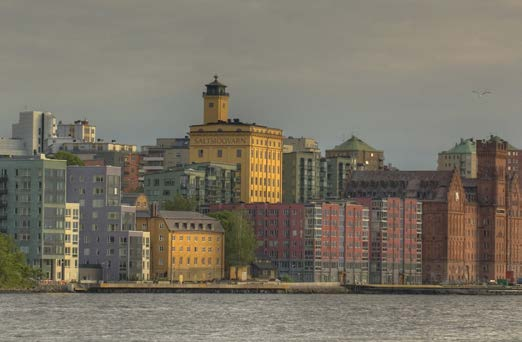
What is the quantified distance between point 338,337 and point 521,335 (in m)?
17.1

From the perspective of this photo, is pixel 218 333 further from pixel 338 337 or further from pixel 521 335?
pixel 521 335

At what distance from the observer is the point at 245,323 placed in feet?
557

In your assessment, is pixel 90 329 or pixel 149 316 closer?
pixel 90 329

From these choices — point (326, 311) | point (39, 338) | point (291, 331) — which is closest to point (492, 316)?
point (326, 311)

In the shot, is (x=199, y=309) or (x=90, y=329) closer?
(x=90, y=329)

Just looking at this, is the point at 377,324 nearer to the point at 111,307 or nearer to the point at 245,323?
the point at 245,323

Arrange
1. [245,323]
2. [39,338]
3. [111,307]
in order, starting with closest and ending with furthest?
[39,338] → [245,323] → [111,307]

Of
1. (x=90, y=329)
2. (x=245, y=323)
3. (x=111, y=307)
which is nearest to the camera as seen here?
(x=90, y=329)

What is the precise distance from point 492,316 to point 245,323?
37.1 metres

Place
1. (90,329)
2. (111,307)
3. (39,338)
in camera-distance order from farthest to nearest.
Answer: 1. (111,307)
2. (90,329)
3. (39,338)

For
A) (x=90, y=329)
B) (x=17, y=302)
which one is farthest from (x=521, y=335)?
(x=17, y=302)

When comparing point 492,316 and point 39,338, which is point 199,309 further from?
point 39,338

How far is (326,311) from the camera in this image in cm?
19862

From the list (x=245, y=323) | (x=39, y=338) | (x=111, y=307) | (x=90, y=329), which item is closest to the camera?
(x=39, y=338)
